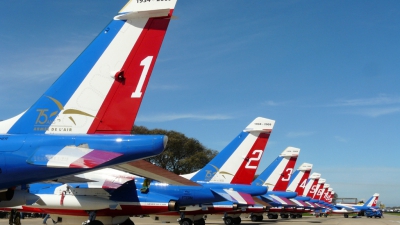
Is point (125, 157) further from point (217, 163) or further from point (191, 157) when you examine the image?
point (191, 157)

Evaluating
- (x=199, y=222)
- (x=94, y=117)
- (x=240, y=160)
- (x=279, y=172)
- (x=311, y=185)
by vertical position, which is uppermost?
(x=311, y=185)

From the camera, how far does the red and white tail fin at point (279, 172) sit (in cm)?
3231

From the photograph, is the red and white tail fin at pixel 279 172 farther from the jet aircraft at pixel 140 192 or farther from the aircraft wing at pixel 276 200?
the jet aircraft at pixel 140 192

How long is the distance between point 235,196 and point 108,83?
42.5 ft

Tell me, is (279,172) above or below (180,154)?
below

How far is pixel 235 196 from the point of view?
19594 millimetres

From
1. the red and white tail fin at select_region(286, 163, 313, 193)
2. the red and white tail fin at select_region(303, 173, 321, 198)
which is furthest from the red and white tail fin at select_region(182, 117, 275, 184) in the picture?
the red and white tail fin at select_region(303, 173, 321, 198)

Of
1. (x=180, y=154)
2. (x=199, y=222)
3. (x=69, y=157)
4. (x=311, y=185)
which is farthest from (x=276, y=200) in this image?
(x=180, y=154)

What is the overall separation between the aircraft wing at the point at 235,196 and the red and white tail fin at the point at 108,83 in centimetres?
1173

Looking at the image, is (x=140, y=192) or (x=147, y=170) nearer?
(x=147, y=170)

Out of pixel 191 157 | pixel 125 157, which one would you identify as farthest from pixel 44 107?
pixel 191 157

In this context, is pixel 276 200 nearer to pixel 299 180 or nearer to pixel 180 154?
pixel 299 180

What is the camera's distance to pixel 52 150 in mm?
7039

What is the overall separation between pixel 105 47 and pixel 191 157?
50.6 meters
